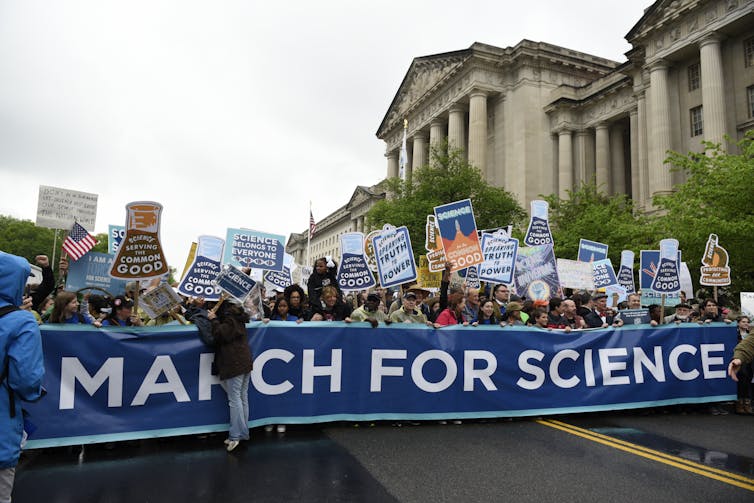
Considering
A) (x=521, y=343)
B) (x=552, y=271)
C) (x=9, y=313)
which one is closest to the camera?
(x=9, y=313)

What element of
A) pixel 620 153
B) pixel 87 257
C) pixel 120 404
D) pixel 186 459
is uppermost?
pixel 620 153

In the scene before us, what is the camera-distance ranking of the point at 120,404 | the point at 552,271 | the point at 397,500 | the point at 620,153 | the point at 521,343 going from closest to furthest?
the point at 397,500 < the point at 120,404 < the point at 521,343 < the point at 552,271 < the point at 620,153

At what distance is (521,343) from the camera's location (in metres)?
7.82

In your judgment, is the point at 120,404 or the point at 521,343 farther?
the point at 521,343

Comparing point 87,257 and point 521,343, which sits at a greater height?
point 87,257

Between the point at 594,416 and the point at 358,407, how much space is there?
3.60 metres

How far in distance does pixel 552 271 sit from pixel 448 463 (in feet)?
25.2

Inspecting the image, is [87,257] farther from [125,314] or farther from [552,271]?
[552,271]

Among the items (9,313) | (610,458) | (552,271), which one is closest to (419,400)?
(610,458)

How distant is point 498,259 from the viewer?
437 inches

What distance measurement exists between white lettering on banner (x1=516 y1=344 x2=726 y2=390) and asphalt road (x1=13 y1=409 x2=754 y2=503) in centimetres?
80

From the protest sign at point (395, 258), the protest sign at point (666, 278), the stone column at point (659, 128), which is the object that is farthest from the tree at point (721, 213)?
the protest sign at point (395, 258)

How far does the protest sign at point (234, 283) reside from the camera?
21.4ft

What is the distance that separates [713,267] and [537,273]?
4102mm
